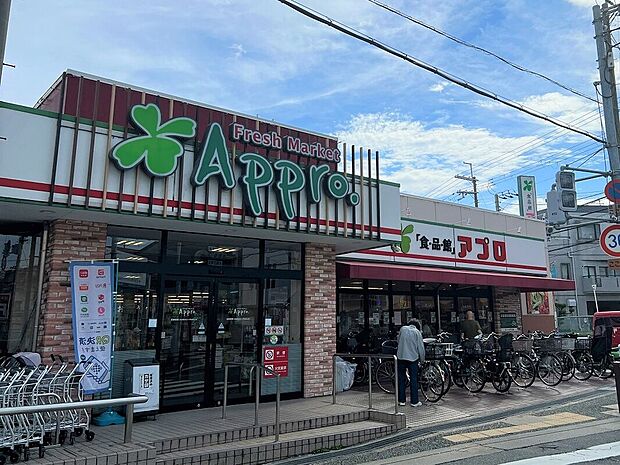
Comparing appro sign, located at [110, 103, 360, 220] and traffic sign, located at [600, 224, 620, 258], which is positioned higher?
appro sign, located at [110, 103, 360, 220]

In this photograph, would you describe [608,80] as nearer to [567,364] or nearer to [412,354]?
[567,364]

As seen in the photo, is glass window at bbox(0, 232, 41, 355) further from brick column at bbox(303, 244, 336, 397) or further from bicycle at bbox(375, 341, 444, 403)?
bicycle at bbox(375, 341, 444, 403)

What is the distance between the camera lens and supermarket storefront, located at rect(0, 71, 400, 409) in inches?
A: 305

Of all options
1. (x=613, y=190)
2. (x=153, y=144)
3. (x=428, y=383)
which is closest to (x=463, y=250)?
(x=613, y=190)

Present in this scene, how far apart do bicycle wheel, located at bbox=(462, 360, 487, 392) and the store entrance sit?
5119 millimetres

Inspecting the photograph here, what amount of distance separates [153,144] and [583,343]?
12.1m

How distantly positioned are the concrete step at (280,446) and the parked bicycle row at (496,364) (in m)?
2.39

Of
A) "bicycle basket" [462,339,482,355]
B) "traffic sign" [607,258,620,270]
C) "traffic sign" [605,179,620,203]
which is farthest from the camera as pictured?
"traffic sign" [605,179,620,203]

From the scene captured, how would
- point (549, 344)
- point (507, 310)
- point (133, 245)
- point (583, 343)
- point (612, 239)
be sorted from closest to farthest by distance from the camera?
point (133, 245), point (612, 239), point (549, 344), point (583, 343), point (507, 310)

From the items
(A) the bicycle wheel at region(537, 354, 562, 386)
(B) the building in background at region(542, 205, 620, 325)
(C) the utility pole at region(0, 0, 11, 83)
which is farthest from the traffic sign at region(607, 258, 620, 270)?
(B) the building in background at region(542, 205, 620, 325)

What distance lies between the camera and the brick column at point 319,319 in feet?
35.0

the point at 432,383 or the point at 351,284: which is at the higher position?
the point at 351,284

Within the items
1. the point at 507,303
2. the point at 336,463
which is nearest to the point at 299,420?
the point at 336,463

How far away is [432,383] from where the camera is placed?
1081cm
